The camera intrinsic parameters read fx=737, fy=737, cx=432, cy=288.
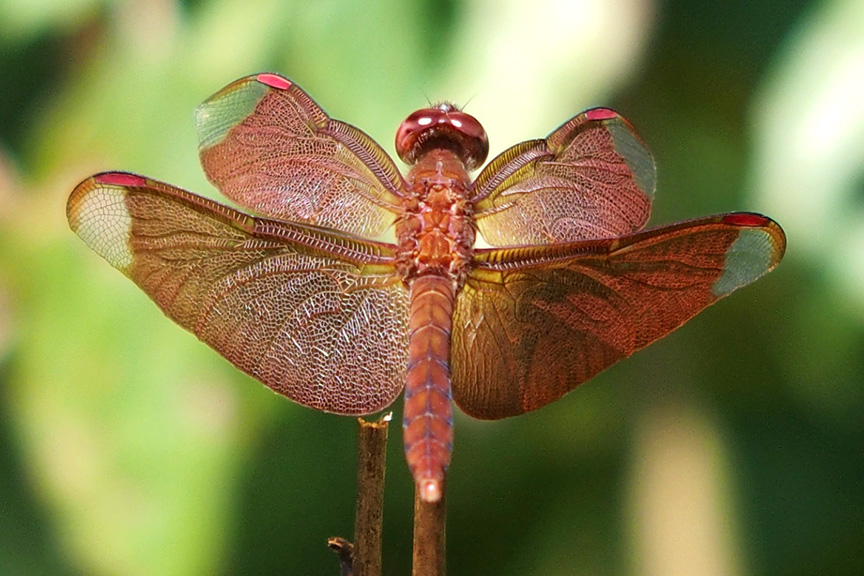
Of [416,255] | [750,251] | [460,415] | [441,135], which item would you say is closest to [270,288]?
[416,255]

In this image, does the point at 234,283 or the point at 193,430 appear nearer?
the point at 234,283

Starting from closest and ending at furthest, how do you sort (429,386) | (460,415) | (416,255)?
(429,386)
(416,255)
(460,415)

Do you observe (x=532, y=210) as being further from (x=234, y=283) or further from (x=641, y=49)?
(x=641, y=49)

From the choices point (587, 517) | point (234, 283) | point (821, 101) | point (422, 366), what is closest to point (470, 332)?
point (422, 366)

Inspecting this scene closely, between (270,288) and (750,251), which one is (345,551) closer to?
(270,288)

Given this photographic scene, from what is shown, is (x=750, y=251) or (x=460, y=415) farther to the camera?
(x=460, y=415)

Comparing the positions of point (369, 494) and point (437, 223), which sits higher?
point (437, 223)
